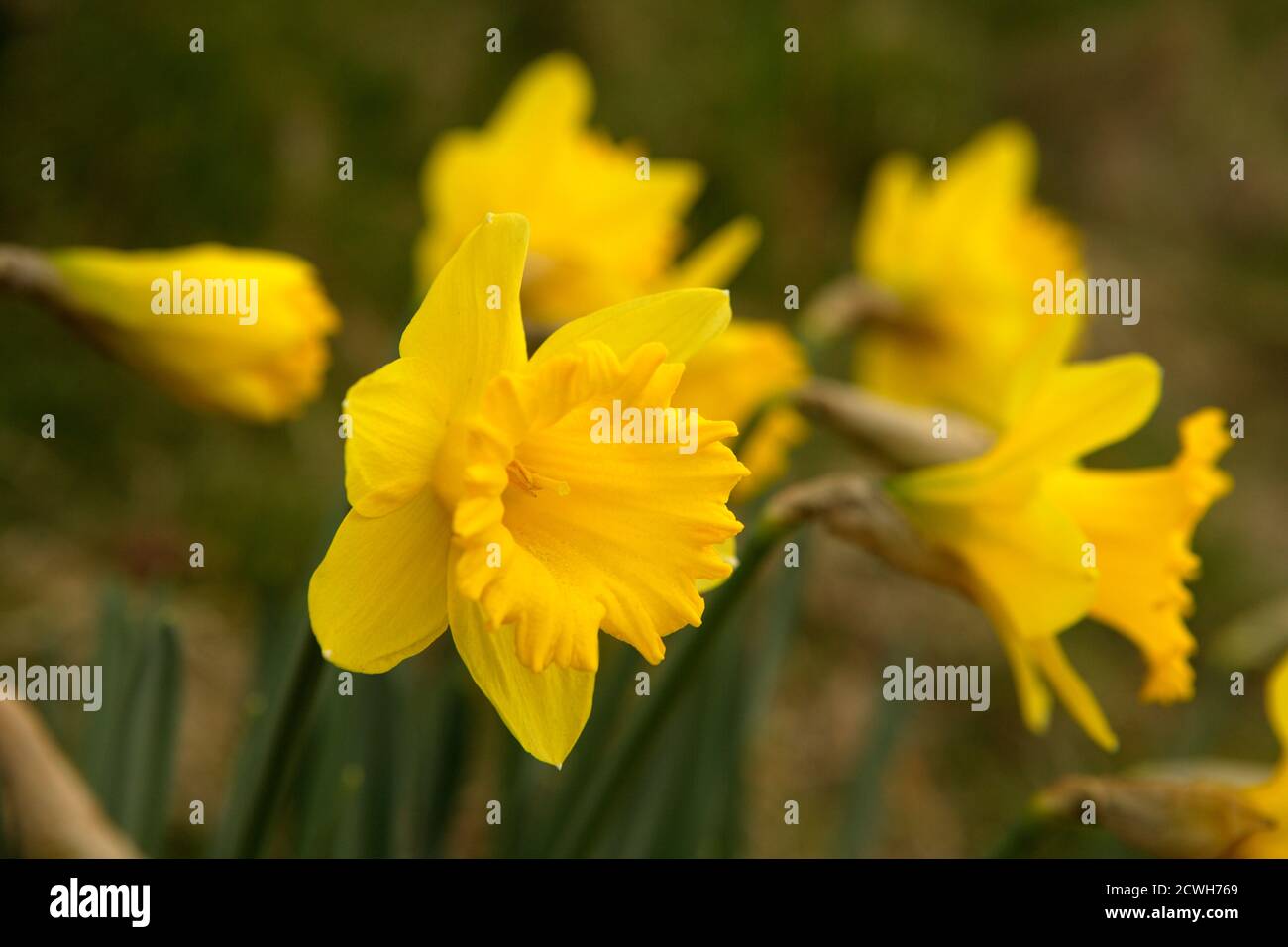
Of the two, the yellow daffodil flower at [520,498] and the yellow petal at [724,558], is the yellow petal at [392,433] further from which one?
the yellow petal at [724,558]

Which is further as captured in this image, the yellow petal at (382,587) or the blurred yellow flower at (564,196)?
the blurred yellow flower at (564,196)

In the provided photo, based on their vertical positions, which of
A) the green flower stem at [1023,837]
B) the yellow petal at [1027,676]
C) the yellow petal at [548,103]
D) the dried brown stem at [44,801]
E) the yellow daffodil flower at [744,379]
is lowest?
the green flower stem at [1023,837]

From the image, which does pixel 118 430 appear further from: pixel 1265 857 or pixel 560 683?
pixel 1265 857

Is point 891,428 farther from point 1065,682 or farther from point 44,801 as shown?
point 44,801

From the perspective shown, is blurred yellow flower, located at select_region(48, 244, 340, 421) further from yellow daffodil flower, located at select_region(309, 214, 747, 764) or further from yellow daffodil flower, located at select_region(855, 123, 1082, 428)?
yellow daffodil flower, located at select_region(855, 123, 1082, 428)

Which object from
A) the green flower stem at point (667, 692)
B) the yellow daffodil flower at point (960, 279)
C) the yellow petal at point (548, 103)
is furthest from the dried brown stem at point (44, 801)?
the yellow daffodil flower at point (960, 279)

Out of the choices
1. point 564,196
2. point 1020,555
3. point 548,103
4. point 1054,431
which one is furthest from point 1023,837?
point 548,103

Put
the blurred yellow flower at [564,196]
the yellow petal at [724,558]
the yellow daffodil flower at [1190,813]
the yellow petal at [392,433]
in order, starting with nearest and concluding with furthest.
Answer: the yellow petal at [392,433] → the yellow petal at [724,558] → the yellow daffodil flower at [1190,813] → the blurred yellow flower at [564,196]
